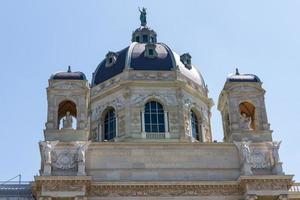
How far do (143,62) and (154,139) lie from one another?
6.43 metres

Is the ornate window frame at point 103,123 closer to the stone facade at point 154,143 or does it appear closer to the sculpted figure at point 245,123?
the stone facade at point 154,143

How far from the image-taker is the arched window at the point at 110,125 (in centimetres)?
4284

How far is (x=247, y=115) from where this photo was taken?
4134cm

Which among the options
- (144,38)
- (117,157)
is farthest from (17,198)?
(144,38)

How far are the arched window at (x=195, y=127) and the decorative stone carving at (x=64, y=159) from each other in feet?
35.4

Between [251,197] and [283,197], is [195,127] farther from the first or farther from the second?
[283,197]

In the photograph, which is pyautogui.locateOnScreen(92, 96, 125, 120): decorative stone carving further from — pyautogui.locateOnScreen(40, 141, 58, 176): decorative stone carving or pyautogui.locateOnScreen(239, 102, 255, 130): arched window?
pyautogui.locateOnScreen(40, 141, 58, 176): decorative stone carving

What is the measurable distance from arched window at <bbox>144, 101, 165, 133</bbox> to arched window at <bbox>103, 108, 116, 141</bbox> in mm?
2366

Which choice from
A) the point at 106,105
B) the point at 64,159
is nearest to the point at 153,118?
the point at 106,105

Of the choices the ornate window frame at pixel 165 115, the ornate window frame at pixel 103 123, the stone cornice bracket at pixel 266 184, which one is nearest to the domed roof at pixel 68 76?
the ornate window frame at pixel 103 123

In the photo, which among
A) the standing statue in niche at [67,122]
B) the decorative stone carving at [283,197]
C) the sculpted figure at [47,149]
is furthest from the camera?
the standing statue in niche at [67,122]

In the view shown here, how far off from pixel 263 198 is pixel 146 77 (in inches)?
521

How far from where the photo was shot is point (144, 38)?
48.7 metres

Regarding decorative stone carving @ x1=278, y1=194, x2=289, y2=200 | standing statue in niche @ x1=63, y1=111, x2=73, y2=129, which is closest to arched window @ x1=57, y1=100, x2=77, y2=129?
standing statue in niche @ x1=63, y1=111, x2=73, y2=129
